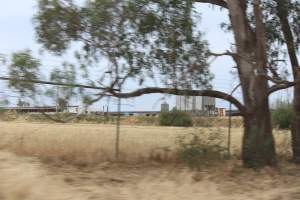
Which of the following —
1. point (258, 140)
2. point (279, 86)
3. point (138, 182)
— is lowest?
point (138, 182)

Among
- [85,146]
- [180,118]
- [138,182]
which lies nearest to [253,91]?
[180,118]

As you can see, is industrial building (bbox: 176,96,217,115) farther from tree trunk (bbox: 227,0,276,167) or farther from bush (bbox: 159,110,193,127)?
tree trunk (bbox: 227,0,276,167)

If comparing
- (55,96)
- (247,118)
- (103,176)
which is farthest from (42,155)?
(247,118)

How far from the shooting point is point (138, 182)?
38.7 feet

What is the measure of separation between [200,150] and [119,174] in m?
2.28

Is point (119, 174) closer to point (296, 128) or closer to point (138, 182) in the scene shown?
point (138, 182)

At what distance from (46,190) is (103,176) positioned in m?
2.96

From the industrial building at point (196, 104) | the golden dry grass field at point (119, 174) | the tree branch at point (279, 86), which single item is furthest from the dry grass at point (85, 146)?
the tree branch at point (279, 86)

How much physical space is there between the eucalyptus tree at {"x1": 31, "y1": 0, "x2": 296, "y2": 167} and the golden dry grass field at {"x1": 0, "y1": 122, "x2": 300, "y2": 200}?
1190mm

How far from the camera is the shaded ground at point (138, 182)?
31.4ft

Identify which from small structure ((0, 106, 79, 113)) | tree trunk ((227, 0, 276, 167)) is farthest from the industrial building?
small structure ((0, 106, 79, 113))

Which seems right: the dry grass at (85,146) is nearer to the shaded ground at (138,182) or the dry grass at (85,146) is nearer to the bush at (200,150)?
the bush at (200,150)

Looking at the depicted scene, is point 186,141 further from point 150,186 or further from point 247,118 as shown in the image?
point 150,186

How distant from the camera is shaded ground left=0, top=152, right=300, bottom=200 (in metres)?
9.56
